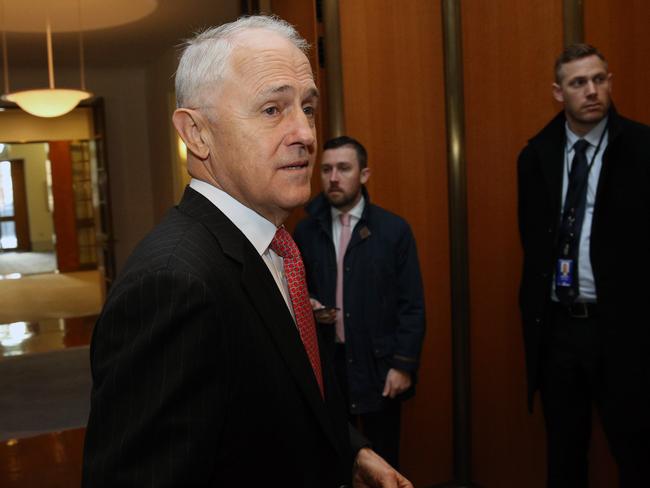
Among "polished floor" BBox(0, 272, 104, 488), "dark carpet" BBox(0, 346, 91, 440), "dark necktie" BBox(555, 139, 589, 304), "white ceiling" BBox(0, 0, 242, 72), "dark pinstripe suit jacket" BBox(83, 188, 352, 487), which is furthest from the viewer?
"white ceiling" BBox(0, 0, 242, 72)

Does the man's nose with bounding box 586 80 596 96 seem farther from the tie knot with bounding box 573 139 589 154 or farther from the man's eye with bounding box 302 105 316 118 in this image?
the man's eye with bounding box 302 105 316 118

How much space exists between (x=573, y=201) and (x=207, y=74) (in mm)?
1614

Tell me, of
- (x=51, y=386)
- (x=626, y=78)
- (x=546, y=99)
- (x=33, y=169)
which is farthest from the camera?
(x=33, y=169)

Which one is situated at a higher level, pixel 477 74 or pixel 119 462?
pixel 477 74

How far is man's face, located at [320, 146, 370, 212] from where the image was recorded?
260cm

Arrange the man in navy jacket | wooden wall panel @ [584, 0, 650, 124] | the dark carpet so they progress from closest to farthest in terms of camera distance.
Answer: wooden wall panel @ [584, 0, 650, 124], the man in navy jacket, the dark carpet

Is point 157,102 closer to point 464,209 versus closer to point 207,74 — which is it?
point 464,209

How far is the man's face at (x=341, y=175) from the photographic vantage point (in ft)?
8.54

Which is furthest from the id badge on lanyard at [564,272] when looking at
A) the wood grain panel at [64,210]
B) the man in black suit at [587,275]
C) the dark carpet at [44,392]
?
the wood grain panel at [64,210]

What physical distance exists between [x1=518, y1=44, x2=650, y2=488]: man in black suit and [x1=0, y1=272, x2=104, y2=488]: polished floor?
220cm

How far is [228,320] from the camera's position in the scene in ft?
2.92

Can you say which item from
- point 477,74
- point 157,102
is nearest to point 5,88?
point 157,102

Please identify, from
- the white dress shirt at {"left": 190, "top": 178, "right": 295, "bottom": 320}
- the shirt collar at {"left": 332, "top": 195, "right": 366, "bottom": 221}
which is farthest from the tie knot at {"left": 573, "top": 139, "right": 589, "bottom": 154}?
the white dress shirt at {"left": 190, "top": 178, "right": 295, "bottom": 320}

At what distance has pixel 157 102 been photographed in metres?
8.40
